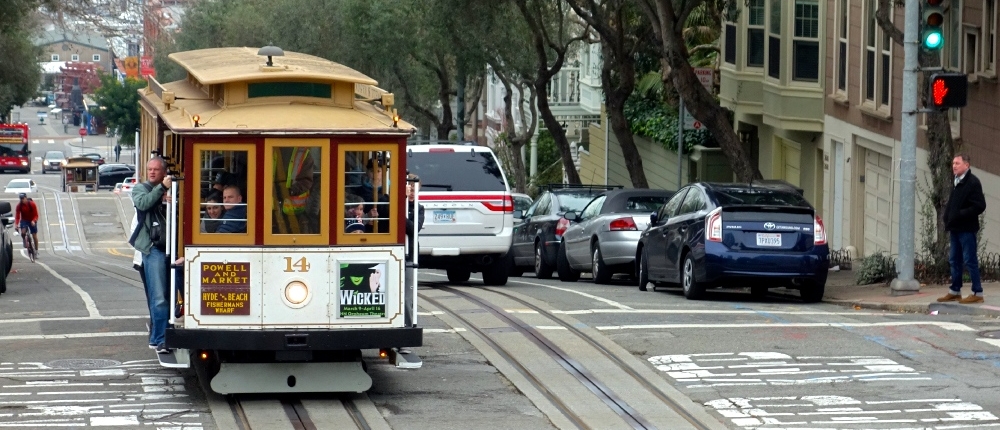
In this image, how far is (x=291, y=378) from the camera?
10.2 m

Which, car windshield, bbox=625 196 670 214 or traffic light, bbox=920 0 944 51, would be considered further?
car windshield, bbox=625 196 670 214

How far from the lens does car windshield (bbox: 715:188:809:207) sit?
1620cm

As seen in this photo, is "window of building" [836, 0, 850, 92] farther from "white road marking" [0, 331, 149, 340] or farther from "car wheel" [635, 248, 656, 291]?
"white road marking" [0, 331, 149, 340]

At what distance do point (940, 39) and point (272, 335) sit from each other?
8.97 m

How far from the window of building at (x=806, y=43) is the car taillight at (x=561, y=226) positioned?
7.86 metres

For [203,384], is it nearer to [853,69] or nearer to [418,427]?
[418,427]

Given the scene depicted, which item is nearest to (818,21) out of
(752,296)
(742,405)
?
(752,296)

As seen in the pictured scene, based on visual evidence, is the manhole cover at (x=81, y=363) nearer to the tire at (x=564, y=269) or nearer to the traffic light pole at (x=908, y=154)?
the traffic light pole at (x=908, y=154)

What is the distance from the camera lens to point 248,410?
32.3ft

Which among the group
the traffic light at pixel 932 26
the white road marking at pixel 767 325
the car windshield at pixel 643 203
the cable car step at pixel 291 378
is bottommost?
the cable car step at pixel 291 378

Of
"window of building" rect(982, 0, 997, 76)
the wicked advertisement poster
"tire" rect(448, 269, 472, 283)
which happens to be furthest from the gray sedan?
the wicked advertisement poster

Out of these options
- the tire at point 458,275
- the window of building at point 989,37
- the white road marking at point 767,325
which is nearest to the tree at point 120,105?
the tire at point 458,275

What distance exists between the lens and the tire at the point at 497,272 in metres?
18.4

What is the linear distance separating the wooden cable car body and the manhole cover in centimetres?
142
